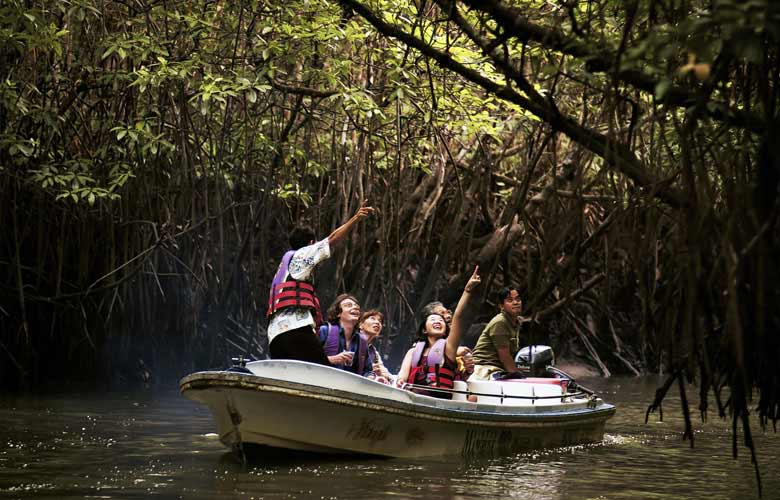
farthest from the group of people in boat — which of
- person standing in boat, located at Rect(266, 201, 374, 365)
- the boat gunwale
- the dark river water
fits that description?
the dark river water

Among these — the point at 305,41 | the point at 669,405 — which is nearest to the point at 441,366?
the point at 305,41

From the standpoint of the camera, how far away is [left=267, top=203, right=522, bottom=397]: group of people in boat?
7598 millimetres

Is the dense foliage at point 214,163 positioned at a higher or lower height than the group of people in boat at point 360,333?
higher

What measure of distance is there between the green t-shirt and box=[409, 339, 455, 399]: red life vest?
91 centimetres

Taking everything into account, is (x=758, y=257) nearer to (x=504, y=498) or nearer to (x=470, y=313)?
(x=504, y=498)

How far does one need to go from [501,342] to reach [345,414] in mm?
2438

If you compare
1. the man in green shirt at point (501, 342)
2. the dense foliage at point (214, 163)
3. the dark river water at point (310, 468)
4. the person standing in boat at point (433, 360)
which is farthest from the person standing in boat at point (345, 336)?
the man in green shirt at point (501, 342)

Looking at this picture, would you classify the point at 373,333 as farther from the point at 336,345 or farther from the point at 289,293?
the point at 289,293

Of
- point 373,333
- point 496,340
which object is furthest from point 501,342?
point 373,333

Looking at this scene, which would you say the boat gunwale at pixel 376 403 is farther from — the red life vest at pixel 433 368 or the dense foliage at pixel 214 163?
the dense foliage at pixel 214 163

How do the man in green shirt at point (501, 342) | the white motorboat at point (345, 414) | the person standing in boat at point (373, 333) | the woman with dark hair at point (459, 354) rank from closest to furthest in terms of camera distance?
Result: 1. the white motorboat at point (345, 414)
2. the person standing in boat at point (373, 333)
3. the woman with dark hair at point (459, 354)
4. the man in green shirt at point (501, 342)

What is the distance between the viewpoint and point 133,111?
1147 centimetres

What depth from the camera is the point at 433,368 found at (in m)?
8.58

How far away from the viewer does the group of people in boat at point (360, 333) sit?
760 centimetres
